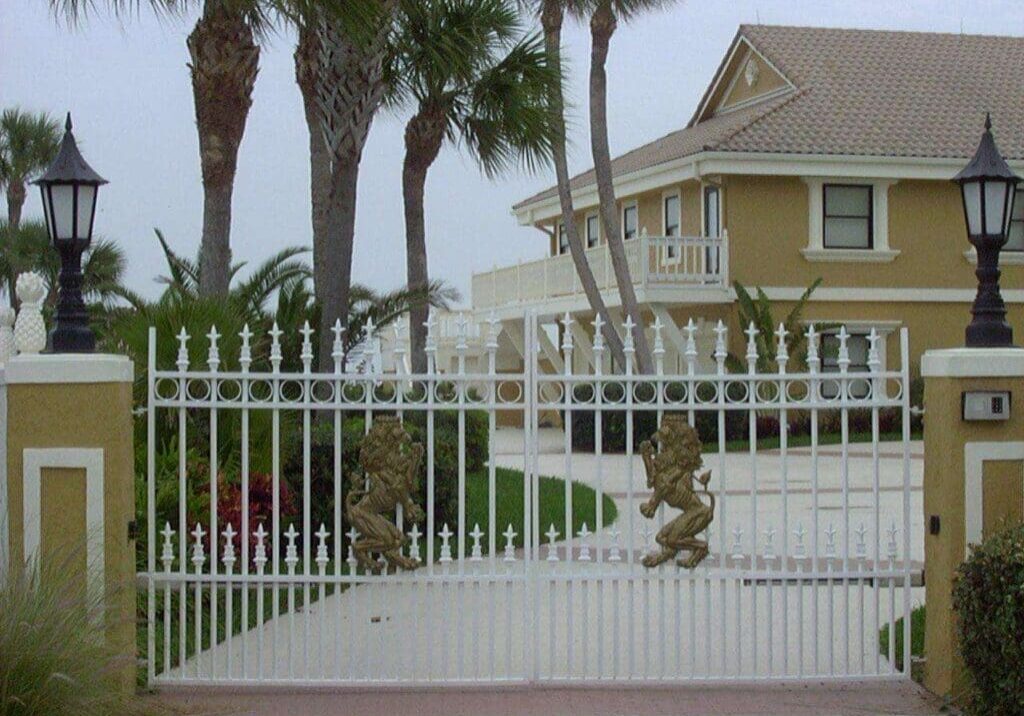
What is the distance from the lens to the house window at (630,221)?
123ft

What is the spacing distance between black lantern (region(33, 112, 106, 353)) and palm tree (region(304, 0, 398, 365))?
7306 mm

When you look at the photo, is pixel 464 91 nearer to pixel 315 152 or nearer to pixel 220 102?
pixel 315 152

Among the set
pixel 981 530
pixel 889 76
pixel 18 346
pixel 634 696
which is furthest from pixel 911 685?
pixel 889 76

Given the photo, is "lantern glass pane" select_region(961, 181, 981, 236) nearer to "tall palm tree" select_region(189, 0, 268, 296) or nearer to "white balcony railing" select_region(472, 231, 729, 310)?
"tall palm tree" select_region(189, 0, 268, 296)

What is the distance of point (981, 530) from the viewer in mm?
8531

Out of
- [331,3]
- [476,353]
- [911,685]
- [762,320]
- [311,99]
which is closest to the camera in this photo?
[911,685]

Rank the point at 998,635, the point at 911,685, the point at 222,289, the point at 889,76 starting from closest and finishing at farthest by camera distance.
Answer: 1. the point at 998,635
2. the point at 911,685
3. the point at 222,289
4. the point at 889,76

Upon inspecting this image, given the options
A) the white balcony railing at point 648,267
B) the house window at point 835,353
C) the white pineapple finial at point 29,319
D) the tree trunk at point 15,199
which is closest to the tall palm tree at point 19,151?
the tree trunk at point 15,199

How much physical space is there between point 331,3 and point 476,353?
2629 cm

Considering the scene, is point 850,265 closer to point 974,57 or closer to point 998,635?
point 974,57

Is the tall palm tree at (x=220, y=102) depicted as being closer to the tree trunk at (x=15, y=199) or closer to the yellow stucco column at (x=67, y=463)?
the yellow stucco column at (x=67, y=463)

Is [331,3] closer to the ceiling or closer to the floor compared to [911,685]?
closer to the ceiling

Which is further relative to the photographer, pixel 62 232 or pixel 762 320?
pixel 762 320

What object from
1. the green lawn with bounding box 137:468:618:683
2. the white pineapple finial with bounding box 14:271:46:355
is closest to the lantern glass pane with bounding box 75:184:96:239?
the white pineapple finial with bounding box 14:271:46:355
